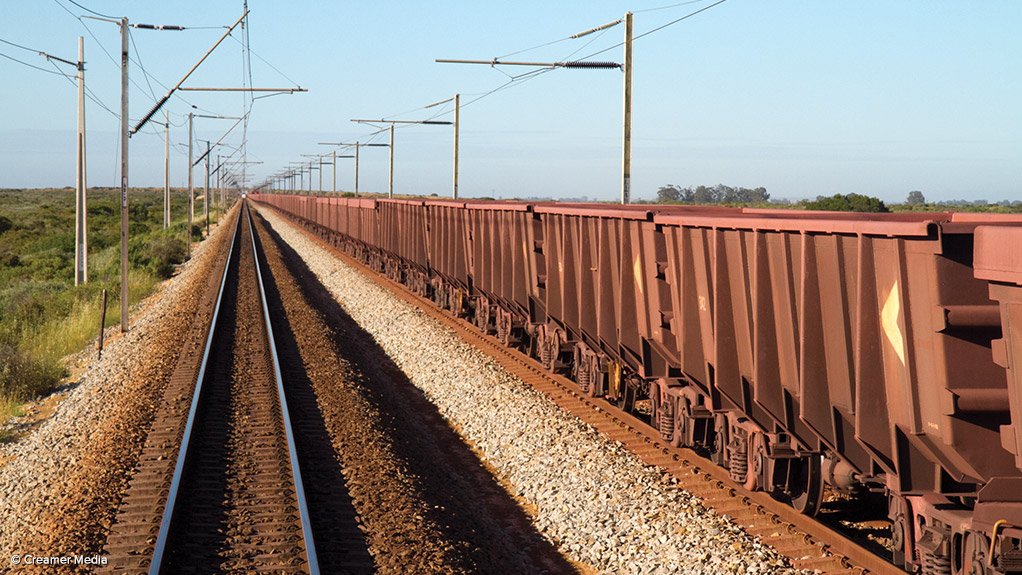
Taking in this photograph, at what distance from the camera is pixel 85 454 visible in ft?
34.9

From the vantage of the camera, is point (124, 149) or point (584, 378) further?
point (124, 149)

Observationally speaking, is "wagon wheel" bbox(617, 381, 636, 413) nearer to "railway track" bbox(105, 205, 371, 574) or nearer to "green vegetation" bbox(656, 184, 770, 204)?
"railway track" bbox(105, 205, 371, 574)

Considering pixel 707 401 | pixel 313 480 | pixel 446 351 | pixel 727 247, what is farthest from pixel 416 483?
pixel 446 351

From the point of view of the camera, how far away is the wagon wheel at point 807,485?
836 centimetres

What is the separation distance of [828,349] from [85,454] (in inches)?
313

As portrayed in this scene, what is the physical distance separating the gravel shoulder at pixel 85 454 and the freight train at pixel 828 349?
575 cm

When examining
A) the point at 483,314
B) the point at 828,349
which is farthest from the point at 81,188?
the point at 828,349

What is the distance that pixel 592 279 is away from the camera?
525 inches

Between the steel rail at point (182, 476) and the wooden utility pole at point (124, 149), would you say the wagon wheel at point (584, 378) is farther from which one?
the wooden utility pole at point (124, 149)

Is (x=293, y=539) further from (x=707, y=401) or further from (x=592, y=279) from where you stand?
(x=592, y=279)

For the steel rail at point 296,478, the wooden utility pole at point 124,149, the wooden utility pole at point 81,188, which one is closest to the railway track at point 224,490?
the steel rail at point 296,478

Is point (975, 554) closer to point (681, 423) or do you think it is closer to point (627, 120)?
point (681, 423)

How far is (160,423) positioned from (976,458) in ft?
31.4

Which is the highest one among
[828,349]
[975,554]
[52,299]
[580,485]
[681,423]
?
[828,349]
